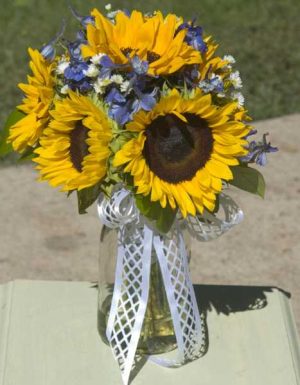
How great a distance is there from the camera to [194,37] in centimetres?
216

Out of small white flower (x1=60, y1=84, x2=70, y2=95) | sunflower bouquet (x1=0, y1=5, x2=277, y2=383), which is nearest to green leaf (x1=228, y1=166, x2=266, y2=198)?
sunflower bouquet (x1=0, y1=5, x2=277, y2=383)

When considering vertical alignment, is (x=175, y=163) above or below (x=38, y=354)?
above

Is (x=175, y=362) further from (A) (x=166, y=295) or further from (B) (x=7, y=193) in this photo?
(B) (x=7, y=193)

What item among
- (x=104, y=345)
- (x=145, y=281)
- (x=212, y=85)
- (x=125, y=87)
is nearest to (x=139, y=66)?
(x=125, y=87)

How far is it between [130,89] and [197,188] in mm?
270

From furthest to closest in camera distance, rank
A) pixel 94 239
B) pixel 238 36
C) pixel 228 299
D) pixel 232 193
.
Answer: pixel 238 36
pixel 232 193
pixel 94 239
pixel 228 299

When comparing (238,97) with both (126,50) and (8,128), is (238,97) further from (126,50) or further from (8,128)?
(8,128)

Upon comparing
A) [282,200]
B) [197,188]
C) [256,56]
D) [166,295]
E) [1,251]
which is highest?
[256,56]

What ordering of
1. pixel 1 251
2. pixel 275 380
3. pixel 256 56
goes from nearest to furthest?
1. pixel 275 380
2. pixel 1 251
3. pixel 256 56

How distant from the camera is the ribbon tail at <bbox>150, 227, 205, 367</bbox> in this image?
2422mm

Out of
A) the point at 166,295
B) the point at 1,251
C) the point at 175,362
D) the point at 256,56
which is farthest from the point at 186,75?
the point at 256,56

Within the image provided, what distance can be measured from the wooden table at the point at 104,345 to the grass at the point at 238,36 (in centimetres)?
256

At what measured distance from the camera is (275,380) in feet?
8.12

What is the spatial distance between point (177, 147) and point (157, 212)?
16 cm
